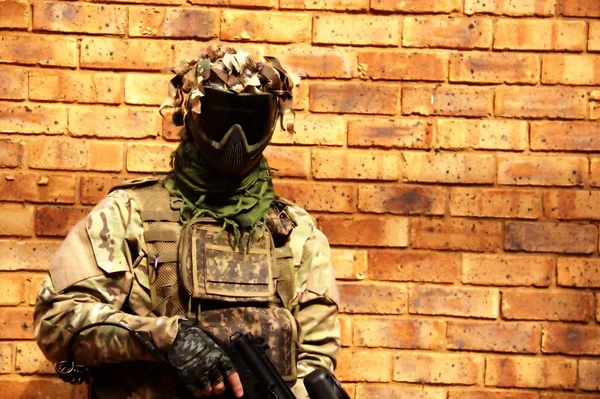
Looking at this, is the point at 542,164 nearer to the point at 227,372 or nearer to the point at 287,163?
the point at 287,163

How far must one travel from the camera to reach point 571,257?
397 centimetres

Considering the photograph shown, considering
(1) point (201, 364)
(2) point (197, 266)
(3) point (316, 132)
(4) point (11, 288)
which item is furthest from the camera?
(3) point (316, 132)

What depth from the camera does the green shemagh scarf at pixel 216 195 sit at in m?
3.22

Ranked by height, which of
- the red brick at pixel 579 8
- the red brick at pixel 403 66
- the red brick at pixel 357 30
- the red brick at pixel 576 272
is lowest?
the red brick at pixel 576 272

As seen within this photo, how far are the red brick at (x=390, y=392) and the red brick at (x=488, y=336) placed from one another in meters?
0.18

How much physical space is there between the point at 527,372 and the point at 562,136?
2.71ft

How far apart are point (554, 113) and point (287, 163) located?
3.09 ft

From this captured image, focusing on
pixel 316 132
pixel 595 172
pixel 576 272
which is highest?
pixel 316 132

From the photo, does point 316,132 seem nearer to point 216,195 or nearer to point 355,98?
point 355,98

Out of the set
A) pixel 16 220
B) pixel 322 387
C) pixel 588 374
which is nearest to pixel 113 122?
pixel 16 220

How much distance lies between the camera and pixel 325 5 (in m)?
3.92

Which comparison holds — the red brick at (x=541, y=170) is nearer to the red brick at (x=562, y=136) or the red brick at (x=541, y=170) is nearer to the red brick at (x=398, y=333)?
the red brick at (x=562, y=136)

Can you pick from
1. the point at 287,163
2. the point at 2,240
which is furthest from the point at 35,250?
the point at 287,163

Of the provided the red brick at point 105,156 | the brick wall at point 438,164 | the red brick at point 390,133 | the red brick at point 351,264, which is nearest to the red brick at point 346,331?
the brick wall at point 438,164
